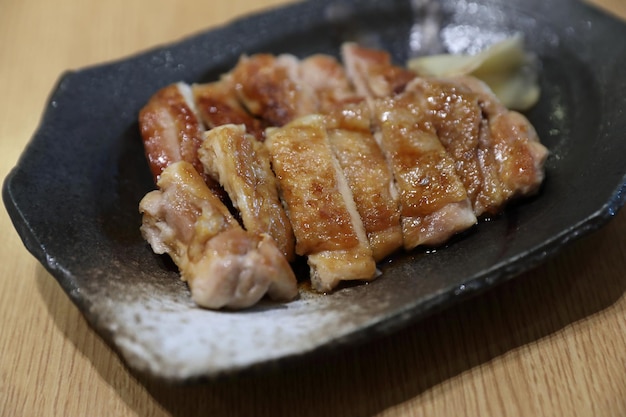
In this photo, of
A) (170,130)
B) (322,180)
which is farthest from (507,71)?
(170,130)

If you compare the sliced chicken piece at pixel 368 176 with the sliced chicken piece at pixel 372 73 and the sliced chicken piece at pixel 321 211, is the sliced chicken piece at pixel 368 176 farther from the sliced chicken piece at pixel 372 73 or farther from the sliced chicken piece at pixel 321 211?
the sliced chicken piece at pixel 372 73

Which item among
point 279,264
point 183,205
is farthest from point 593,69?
point 183,205

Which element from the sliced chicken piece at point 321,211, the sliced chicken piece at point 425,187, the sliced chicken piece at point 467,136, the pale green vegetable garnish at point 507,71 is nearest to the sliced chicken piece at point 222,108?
the sliced chicken piece at point 321,211

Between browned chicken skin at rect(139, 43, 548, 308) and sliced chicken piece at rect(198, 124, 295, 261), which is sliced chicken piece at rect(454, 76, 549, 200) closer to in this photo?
browned chicken skin at rect(139, 43, 548, 308)

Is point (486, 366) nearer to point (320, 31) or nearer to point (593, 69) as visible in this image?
point (593, 69)


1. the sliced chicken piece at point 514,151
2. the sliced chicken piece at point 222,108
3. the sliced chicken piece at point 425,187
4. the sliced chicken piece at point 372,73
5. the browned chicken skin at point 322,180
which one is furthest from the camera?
the sliced chicken piece at point 372,73

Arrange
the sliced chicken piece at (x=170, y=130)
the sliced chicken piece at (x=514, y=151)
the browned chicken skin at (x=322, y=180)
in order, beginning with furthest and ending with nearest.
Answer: the sliced chicken piece at (x=170, y=130) < the sliced chicken piece at (x=514, y=151) < the browned chicken skin at (x=322, y=180)
